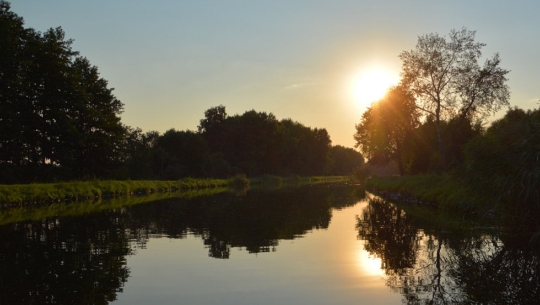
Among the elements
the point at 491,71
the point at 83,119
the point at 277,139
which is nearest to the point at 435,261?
the point at 491,71

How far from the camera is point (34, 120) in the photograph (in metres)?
54.1

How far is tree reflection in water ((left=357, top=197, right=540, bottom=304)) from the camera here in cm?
1041

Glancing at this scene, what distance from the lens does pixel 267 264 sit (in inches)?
551

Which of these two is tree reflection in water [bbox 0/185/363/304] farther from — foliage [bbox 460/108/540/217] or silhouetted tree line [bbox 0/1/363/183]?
silhouetted tree line [bbox 0/1/363/183]

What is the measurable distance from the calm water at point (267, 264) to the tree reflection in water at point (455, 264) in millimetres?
26

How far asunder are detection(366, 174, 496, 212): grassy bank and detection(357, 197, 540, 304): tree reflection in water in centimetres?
127

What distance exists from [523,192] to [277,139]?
5273 inches

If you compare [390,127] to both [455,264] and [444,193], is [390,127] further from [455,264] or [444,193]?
[455,264]

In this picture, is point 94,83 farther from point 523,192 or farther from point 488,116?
point 523,192

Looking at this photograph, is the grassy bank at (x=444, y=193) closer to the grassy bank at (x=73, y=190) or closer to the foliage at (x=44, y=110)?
the grassy bank at (x=73, y=190)

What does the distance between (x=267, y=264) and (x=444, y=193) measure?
19437mm

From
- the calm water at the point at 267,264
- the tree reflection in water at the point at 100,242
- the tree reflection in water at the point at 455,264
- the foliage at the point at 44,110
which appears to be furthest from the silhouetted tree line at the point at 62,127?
the tree reflection in water at the point at 455,264

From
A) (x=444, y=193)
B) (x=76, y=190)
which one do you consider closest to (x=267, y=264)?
(x=444, y=193)

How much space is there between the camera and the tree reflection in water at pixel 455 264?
10406 mm
